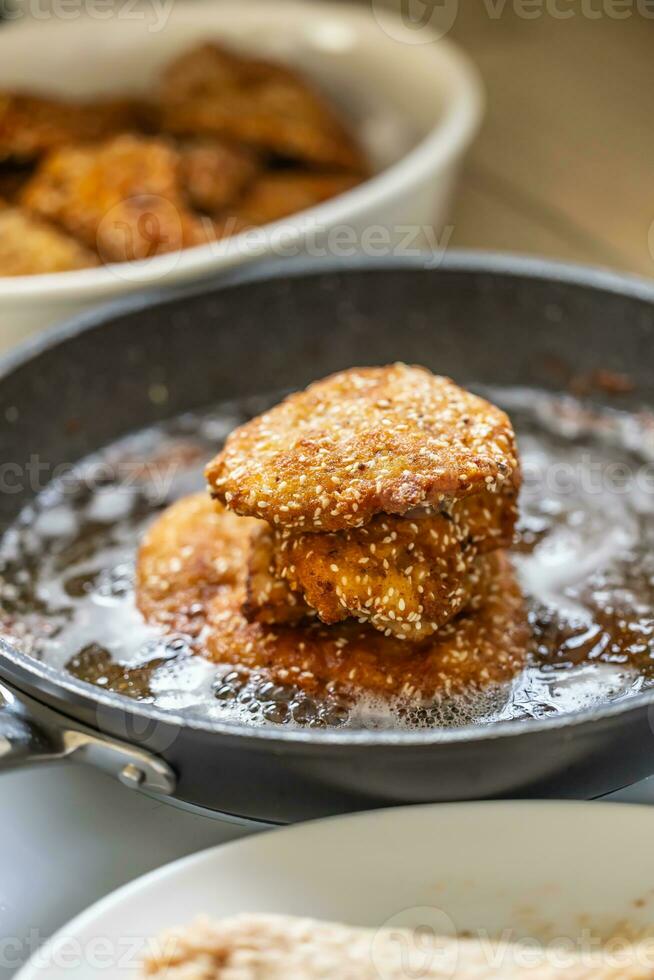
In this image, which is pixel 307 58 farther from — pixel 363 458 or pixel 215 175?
pixel 363 458

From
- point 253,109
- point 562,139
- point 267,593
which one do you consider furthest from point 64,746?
point 562,139

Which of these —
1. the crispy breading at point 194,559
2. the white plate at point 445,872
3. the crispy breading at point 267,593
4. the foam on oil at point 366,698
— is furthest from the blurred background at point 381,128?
the white plate at point 445,872

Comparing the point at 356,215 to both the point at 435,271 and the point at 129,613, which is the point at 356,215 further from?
the point at 129,613

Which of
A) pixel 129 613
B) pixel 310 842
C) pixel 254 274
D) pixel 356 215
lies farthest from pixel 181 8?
pixel 310 842

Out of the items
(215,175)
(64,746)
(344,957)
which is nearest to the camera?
(344,957)

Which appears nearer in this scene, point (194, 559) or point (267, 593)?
point (267, 593)

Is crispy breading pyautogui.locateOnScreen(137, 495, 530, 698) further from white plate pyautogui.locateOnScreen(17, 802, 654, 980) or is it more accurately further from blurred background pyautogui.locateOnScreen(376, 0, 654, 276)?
blurred background pyautogui.locateOnScreen(376, 0, 654, 276)

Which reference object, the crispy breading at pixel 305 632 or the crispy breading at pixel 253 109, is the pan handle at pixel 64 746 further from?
the crispy breading at pixel 253 109
